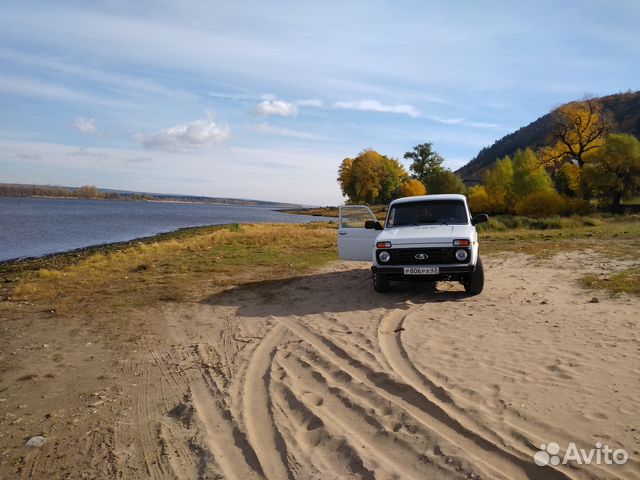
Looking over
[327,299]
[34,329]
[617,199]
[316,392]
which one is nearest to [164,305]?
[34,329]

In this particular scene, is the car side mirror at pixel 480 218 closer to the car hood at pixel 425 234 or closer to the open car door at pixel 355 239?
the car hood at pixel 425 234

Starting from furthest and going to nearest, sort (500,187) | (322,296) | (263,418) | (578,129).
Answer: (500,187)
(578,129)
(322,296)
(263,418)

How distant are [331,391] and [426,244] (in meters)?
4.55

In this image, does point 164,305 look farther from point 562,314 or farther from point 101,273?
point 562,314

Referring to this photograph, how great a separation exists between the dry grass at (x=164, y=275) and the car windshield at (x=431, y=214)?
4.33 meters

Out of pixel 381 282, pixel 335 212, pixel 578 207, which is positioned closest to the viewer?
pixel 381 282

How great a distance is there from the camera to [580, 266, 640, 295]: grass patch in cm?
891

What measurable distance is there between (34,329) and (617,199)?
47534 mm

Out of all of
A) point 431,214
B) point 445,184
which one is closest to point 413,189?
point 445,184

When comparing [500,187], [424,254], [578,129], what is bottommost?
[424,254]

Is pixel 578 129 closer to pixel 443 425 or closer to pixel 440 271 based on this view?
pixel 440 271

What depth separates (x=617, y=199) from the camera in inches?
1683

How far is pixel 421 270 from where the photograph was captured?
8.78 metres

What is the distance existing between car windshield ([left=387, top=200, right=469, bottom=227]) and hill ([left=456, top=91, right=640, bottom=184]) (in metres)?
98.0
